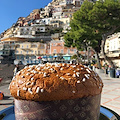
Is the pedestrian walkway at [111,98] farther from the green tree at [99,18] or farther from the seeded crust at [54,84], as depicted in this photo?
the green tree at [99,18]

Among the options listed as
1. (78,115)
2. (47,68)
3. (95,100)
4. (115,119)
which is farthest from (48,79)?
(115,119)

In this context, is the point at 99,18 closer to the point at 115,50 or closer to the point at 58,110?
the point at 115,50

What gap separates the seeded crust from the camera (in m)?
1.40

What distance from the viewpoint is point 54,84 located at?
143cm

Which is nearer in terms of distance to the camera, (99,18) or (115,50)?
(99,18)

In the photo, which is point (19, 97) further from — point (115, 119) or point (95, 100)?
point (115, 119)

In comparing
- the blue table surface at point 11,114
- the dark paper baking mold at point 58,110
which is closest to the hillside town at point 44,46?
the blue table surface at point 11,114

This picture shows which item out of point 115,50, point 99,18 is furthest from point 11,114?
point 115,50

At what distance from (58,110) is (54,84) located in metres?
0.27

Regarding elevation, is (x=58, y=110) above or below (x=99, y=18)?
below

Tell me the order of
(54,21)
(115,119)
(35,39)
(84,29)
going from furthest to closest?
(54,21) < (35,39) < (84,29) < (115,119)

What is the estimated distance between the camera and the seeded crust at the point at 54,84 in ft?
4.58

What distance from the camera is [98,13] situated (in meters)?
12.7

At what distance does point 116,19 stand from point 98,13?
1.83 metres
